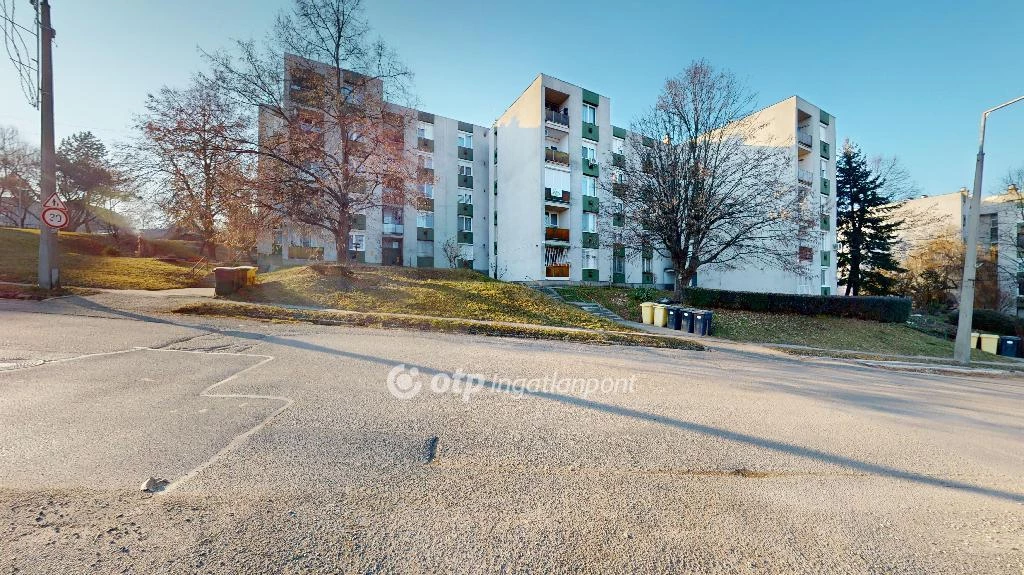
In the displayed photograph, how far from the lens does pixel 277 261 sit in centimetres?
2591

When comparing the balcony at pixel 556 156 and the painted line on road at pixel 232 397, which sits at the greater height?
the balcony at pixel 556 156

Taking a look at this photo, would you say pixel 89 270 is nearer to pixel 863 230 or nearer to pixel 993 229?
pixel 863 230

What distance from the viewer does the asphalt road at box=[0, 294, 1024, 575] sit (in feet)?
7.13

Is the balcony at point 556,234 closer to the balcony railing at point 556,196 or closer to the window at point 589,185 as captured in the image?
the balcony railing at point 556,196

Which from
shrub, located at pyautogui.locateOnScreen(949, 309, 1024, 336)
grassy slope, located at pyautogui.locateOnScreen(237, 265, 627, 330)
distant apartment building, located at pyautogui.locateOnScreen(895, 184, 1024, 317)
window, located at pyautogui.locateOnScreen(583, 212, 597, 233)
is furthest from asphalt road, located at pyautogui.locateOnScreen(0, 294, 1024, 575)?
distant apartment building, located at pyautogui.locateOnScreen(895, 184, 1024, 317)

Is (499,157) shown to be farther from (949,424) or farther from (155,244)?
(949,424)

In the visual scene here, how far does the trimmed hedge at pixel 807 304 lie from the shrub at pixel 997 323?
10.0m

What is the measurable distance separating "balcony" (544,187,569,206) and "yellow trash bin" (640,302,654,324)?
1284 centimetres

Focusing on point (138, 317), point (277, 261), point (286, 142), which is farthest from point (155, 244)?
point (138, 317)

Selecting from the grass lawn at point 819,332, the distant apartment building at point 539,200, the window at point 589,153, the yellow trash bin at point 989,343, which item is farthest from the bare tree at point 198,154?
the yellow trash bin at point 989,343

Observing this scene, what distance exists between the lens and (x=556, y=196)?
27.7 meters

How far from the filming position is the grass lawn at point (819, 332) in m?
14.9

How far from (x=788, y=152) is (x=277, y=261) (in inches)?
1504

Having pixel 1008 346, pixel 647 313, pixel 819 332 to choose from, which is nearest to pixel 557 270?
pixel 647 313
